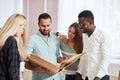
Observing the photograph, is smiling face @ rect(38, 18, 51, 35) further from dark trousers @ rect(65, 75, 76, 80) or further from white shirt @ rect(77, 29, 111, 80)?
dark trousers @ rect(65, 75, 76, 80)

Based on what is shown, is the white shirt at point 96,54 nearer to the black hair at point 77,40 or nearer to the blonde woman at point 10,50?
the black hair at point 77,40

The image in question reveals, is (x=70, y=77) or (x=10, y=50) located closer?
(x=10, y=50)

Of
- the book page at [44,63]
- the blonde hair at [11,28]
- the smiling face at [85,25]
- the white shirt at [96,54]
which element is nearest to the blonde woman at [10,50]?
the blonde hair at [11,28]

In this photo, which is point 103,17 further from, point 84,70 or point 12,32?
point 12,32

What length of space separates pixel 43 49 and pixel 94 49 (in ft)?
1.48

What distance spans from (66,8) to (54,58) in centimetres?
148

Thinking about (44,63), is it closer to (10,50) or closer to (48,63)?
(48,63)

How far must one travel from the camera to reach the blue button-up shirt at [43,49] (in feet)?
7.04

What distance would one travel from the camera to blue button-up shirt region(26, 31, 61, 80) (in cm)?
214

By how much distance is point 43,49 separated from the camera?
2.16 metres

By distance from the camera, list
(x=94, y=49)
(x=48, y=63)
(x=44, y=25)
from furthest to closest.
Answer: (x=44, y=25)
(x=94, y=49)
(x=48, y=63)

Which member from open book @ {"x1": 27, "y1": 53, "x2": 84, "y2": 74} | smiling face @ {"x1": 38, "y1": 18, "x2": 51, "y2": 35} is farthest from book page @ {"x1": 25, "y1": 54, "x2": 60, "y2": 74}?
smiling face @ {"x1": 38, "y1": 18, "x2": 51, "y2": 35}

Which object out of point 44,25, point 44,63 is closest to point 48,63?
point 44,63

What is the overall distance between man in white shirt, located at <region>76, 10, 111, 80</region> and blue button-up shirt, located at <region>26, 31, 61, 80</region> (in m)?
0.29
